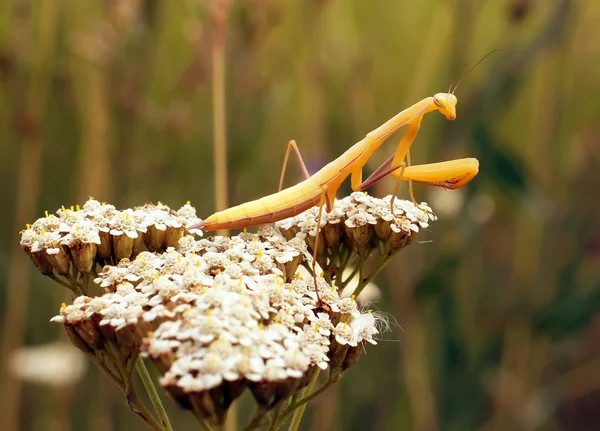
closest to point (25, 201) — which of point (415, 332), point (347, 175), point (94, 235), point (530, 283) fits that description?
point (94, 235)

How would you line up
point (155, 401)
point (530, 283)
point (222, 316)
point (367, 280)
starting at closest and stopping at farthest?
1. point (222, 316)
2. point (155, 401)
3. point (367, 280)
4. point (530, 283)

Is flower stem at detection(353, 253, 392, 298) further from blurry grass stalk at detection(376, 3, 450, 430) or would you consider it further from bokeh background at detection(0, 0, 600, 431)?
blurry grass stalk at detection(376, 3, 450, 430)

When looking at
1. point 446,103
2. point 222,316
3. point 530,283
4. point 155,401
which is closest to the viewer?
point 222,316

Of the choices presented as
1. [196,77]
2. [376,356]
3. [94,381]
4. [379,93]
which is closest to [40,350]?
[94,381]

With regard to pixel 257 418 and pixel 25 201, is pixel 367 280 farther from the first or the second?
pixel 25 201

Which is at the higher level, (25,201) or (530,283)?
(25,201)

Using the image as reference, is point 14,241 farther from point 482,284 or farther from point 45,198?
point 482,284
